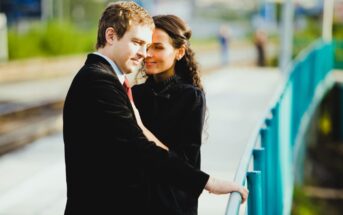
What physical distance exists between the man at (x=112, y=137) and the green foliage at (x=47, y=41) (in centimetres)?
2010

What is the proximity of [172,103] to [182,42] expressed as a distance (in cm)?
31

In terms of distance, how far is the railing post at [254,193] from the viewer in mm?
3360

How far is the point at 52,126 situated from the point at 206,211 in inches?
228

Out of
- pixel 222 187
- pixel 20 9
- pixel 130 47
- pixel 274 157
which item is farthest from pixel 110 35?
pixel 20 9

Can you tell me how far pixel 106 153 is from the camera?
2309 millimetres

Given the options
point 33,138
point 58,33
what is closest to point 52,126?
point 33,138

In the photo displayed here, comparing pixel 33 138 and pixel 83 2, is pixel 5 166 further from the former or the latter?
pixel 83 2

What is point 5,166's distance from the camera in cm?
775

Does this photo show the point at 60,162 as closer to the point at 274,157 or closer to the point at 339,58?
the point at 274,157

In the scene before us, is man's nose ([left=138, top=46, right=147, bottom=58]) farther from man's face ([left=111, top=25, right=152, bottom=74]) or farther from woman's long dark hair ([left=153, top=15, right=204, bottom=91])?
woman's long dark hair ([left=153, top=15, right=204, bottom=91])

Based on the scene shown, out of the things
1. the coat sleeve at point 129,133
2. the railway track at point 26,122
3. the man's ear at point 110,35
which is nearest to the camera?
the coat sleeve at point 129,133

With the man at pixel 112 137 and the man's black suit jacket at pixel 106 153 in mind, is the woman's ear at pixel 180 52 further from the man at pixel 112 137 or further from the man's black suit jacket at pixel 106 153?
the man's black suit jacket at pixel 106 153

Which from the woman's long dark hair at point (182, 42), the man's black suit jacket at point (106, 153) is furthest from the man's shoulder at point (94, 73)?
the woman's long dark hair at point (182, 42)

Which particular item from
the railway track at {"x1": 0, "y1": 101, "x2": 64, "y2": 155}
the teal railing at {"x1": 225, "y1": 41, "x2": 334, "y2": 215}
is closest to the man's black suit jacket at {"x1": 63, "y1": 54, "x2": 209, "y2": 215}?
the teal railing at {"x1": 225, "y1": 41, "x2": 334, "y2": 215}
